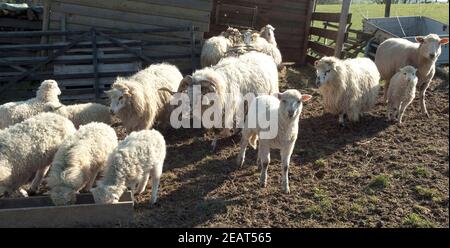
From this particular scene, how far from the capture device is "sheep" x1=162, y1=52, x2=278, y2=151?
782 cm

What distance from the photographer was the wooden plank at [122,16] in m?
11.6

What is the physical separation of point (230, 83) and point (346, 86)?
2.39 metres

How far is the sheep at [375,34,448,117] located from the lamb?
4.39 metres

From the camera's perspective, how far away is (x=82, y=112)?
761 cm

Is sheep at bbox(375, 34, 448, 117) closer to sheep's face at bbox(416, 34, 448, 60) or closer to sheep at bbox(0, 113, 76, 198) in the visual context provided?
sheep's face at bbox(416, 34, 448, 60)

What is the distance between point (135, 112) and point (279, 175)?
2691mm

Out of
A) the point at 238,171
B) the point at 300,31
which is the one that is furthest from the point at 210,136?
the point at 300,31

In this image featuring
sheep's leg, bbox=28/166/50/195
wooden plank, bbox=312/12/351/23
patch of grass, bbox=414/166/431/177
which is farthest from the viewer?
wooden plank, bbox=312/12/351/23

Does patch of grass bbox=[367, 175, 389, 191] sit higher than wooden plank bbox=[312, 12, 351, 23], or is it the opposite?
wooden plank bbox=[312, 12, 351, 23]

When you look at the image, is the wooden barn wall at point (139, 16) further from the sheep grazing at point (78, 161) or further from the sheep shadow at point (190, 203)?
the sheep grazing at point (78, 161)

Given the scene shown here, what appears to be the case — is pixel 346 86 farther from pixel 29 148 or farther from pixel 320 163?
pixel 29 148

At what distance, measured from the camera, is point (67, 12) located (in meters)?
11.7

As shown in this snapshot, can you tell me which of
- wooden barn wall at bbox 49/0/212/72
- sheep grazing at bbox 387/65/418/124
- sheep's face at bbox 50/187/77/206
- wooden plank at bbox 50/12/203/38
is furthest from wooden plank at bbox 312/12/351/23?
sheep's face at bbox 50/187/77/206

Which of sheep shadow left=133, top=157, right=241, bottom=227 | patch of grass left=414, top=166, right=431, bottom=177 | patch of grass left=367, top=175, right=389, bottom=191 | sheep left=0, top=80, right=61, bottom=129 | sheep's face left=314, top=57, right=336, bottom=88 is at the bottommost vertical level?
sheep shadow left=133, top=157, right=241, bottom=227
